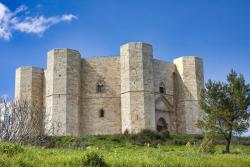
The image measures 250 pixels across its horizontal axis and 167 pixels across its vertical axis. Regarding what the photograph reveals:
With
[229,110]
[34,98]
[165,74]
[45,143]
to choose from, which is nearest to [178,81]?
[165,74]

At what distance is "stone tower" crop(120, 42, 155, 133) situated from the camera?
3609 cm

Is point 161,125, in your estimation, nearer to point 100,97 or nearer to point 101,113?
point 101,113

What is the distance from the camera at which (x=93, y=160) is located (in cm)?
1089

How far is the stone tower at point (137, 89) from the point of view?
3609cm

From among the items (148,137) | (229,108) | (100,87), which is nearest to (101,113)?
(100,87)

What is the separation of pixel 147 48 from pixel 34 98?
35.9 ft

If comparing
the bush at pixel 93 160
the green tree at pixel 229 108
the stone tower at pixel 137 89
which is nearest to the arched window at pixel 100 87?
the stone tower at pixel 137 89

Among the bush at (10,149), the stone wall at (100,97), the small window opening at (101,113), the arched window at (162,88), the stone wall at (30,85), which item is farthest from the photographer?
the stone wall at (30,85)

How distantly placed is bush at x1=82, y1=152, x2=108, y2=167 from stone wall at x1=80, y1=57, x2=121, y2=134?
26.8 m

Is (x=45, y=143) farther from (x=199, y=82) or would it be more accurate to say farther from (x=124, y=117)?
(x=199, y=82)

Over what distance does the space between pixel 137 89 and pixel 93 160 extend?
25.7 m

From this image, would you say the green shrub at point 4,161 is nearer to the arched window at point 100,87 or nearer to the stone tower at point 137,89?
the stone tower at point 137,89

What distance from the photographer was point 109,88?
127 ft

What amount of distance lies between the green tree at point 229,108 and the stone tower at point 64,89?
48.7ft
